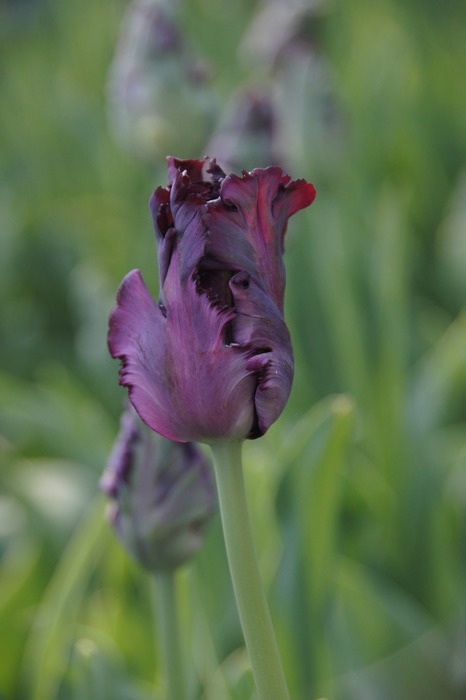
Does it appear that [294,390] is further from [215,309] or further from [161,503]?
[215,309]

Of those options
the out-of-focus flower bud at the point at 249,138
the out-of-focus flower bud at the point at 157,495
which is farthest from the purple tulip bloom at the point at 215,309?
the out-of-focus flower bud at the point at 249,138

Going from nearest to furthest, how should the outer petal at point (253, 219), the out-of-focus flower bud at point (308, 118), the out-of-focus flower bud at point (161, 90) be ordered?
the outer petal at point (253, 219) → the out-of-focus flower bud at point (161, 90) → the out-of-focus flower bud at point (308, 118)

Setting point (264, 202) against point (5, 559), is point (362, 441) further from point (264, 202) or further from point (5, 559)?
point (264, 202)

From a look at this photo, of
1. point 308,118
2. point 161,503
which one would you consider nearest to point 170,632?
point 161,503

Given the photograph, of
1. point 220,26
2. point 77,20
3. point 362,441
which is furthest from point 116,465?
point 77,20

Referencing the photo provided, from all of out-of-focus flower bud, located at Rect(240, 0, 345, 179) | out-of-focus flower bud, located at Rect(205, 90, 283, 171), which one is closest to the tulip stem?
out-of-focus flower bud, located at Rect(205, 90, 283, 171)

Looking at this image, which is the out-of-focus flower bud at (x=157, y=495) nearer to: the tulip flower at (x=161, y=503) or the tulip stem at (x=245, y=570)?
the tulip flower at (x=161, y=503)
